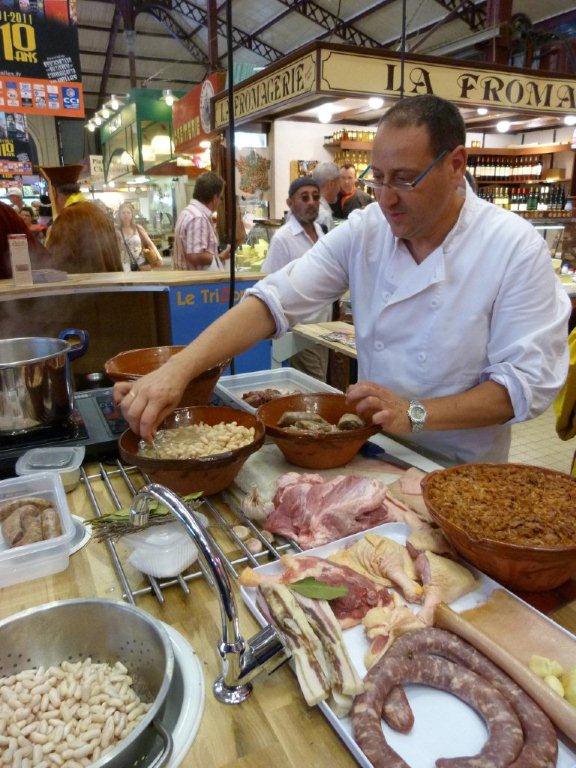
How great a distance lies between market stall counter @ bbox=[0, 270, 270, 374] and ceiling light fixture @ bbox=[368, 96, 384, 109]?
1.57 m

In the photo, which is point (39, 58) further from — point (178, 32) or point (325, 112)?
point (178, 32)

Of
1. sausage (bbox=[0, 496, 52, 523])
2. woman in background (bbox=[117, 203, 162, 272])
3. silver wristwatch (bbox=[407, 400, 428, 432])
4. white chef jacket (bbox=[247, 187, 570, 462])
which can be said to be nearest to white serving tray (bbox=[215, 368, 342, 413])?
white chef jacket (bbox=[247, 187, 570, 462])

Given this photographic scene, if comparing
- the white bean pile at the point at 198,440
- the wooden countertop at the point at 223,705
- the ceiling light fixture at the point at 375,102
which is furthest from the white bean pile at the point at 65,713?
the ceiling light fixture at the point at 375,102

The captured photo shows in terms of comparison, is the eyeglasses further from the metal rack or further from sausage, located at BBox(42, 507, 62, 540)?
sausage, located at BBox(42, 507, 62, 540)

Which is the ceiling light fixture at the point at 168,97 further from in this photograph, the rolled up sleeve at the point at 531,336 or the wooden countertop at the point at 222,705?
the wooden countertop at the point at 222,705

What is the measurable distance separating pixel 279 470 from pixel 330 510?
0.35m

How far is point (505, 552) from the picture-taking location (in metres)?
1.12

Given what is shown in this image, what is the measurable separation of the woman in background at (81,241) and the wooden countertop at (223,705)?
3.93 meters

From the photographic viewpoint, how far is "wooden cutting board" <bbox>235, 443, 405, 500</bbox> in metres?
1.66

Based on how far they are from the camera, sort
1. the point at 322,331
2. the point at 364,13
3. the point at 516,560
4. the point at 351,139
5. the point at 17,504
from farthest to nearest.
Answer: the point at 364,13 < the point at 351,139 < the point at 322,331 < the point at 17,504 < the point at 516,560

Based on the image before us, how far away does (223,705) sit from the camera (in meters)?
0.95

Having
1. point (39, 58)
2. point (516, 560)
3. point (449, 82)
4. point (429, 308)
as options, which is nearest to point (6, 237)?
point (39, 58)

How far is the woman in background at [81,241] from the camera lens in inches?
187

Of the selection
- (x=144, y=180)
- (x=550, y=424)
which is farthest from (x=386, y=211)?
(x=144, y=180)
